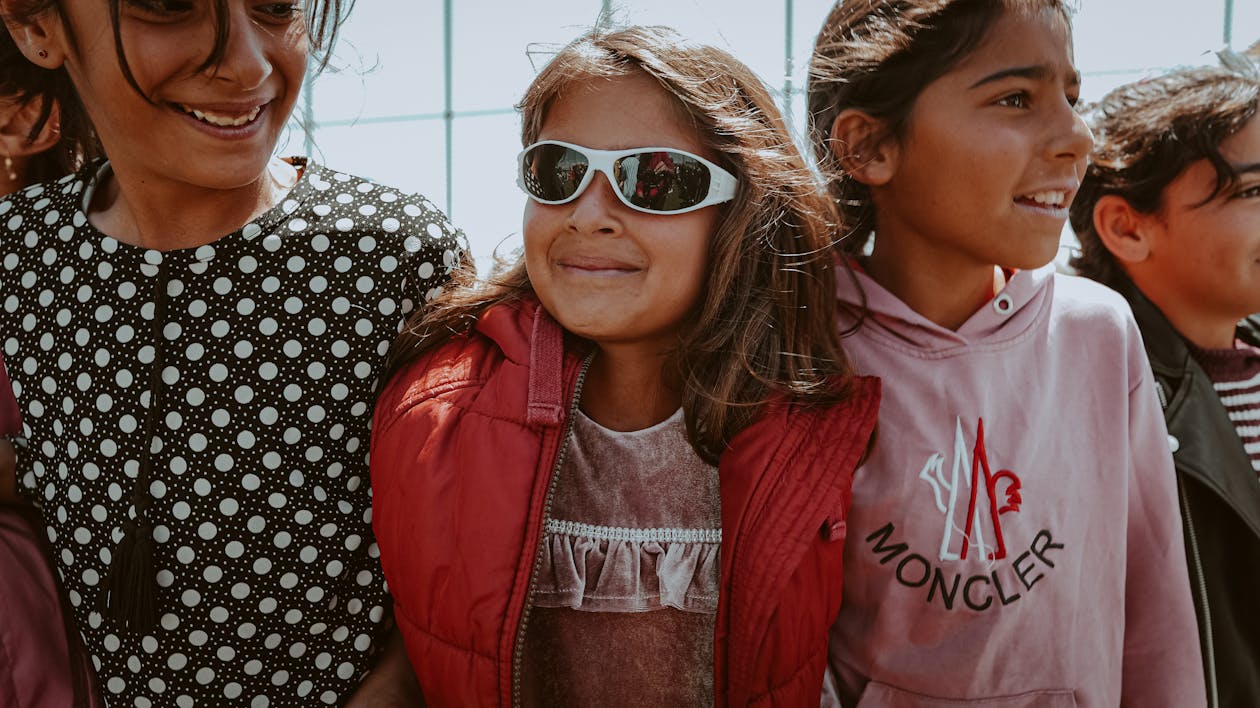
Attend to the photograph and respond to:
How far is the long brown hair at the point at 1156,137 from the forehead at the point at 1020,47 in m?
0.65

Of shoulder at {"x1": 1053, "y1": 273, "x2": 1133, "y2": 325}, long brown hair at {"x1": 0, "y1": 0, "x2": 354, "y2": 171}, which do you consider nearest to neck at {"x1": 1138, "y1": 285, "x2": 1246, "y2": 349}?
shoulder at {"x1": 1053, "y1": 273, "x2": 1133, "y2": 325}

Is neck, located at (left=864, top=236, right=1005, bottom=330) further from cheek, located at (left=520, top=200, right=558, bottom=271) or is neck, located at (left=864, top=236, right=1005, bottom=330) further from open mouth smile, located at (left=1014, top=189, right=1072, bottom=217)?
cheek, located at (left=520, top=200, right=558, bottom=271)

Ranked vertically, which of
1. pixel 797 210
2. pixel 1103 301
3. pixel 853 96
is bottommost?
pixel 1103 301

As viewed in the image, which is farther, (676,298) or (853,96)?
(853,96)

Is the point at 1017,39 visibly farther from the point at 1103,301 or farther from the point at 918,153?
the point at 1103,301

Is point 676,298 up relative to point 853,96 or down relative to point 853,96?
down

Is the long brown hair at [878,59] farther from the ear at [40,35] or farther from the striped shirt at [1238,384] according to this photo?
the ear at [40,35]

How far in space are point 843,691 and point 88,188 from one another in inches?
67.7

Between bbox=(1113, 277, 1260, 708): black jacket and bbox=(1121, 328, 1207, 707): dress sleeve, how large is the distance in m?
0.15

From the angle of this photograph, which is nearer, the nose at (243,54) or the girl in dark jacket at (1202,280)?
the nose at (243,54)

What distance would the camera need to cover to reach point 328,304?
68.8 inches

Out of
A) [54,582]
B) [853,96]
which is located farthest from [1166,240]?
[54,582]

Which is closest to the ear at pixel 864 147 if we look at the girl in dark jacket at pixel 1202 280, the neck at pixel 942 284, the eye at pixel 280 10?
the neck at pixel 942 284

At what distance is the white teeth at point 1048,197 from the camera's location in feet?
6.23
